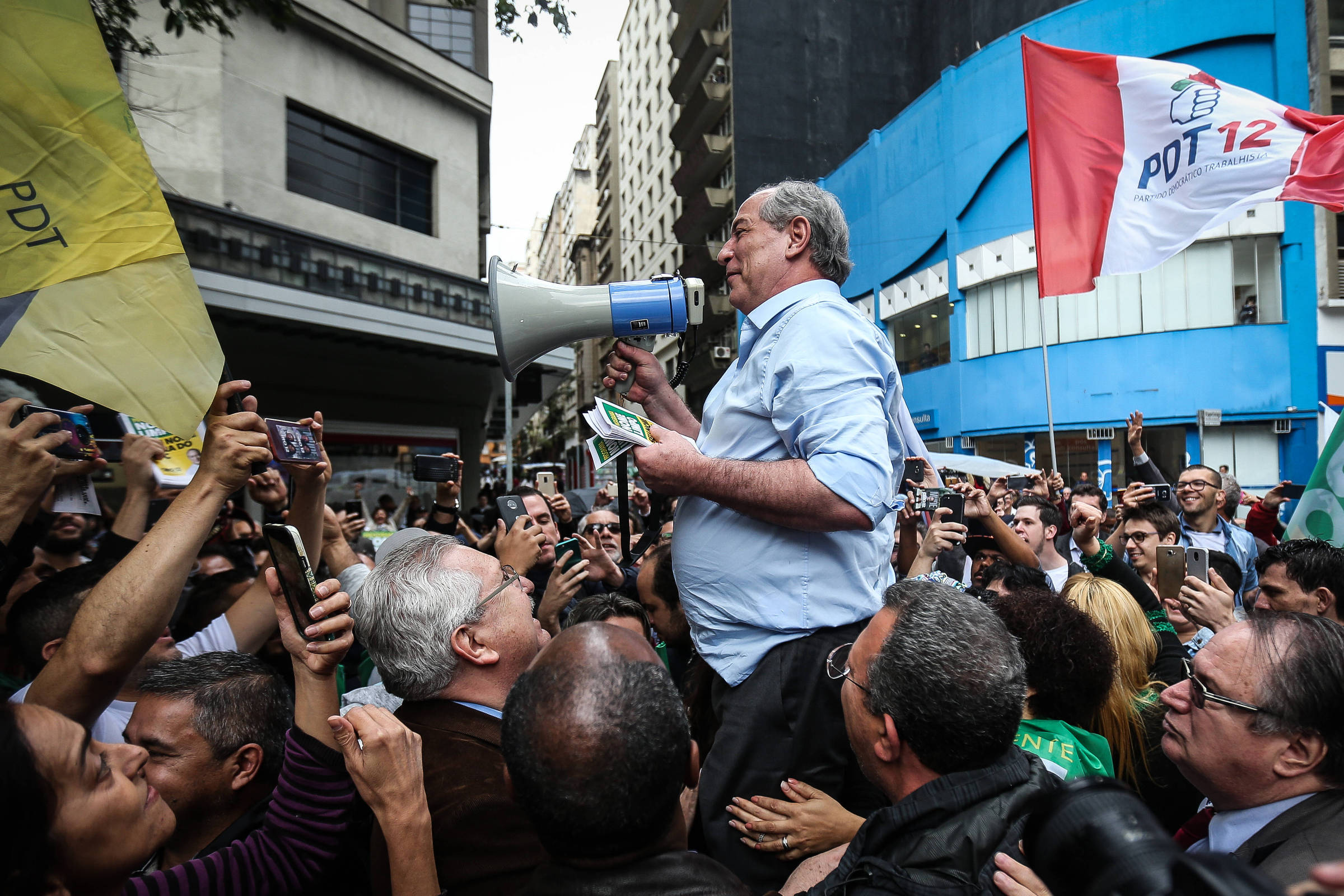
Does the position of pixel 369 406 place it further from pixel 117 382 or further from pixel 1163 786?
pixel 1163 786

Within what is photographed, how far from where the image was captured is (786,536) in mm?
1822

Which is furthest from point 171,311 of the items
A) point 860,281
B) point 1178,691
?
point 860,281

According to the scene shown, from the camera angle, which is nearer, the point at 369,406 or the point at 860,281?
the point at 369,406

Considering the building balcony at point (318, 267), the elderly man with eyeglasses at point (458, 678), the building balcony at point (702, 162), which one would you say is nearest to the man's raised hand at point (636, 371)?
the elderly man with eyeglasses at point (458, 678)

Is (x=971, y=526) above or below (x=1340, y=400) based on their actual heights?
below

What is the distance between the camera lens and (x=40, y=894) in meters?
1.12

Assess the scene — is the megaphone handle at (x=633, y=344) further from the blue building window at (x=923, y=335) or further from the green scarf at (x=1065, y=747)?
the blue building window at (x=923, y=335)

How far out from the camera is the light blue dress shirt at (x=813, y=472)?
1.74 meters

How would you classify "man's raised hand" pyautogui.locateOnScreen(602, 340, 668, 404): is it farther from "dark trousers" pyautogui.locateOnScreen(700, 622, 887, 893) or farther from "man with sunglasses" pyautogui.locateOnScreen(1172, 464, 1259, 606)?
"man with sunglasses" pyautogui.locateOnScreen(1172, 464, 1259, 606)

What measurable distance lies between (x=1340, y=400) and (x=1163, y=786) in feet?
59.3

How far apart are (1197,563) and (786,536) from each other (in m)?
2.28

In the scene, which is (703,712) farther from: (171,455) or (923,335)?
(923,335)

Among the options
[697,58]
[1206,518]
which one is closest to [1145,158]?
[1206,518]

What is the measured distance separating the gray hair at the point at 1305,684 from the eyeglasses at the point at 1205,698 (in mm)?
22
